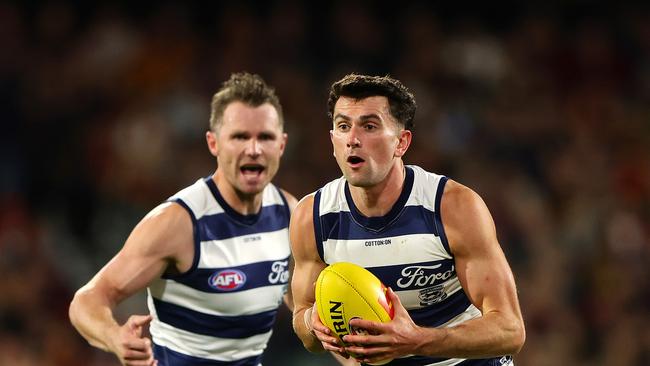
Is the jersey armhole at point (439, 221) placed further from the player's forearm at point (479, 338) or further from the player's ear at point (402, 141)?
the player's forearm at point (479, 338)

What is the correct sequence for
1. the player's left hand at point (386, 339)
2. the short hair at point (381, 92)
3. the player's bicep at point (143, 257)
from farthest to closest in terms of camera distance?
the player's bicep at point (143, 257) < the short hair at point (381, 92) < the player's left hand at point (386, 339)

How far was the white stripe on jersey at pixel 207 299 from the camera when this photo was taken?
4.94 meters

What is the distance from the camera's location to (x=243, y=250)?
5.09m

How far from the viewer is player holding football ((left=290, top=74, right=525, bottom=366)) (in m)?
3.92

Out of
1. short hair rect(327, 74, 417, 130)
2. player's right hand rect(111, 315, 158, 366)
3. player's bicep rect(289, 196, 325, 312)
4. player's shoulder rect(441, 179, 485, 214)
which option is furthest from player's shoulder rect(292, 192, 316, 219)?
player's right hand rect(111, 315, 158, 366)

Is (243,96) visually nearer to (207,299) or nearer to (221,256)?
(221,256)

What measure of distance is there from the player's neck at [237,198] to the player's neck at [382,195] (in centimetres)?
106

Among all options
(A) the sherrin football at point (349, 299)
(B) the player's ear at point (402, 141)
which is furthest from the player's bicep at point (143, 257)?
(B) the player's ear at point (402, 141)

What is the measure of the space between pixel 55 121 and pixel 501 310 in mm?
6127

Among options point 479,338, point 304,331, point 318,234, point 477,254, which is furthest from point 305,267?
point 479,338

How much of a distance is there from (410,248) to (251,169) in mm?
1310

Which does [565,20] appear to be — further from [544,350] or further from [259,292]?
[259,292]

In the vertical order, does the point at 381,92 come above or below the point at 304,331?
above

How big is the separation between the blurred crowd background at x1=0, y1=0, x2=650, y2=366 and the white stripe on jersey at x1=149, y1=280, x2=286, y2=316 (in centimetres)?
284
